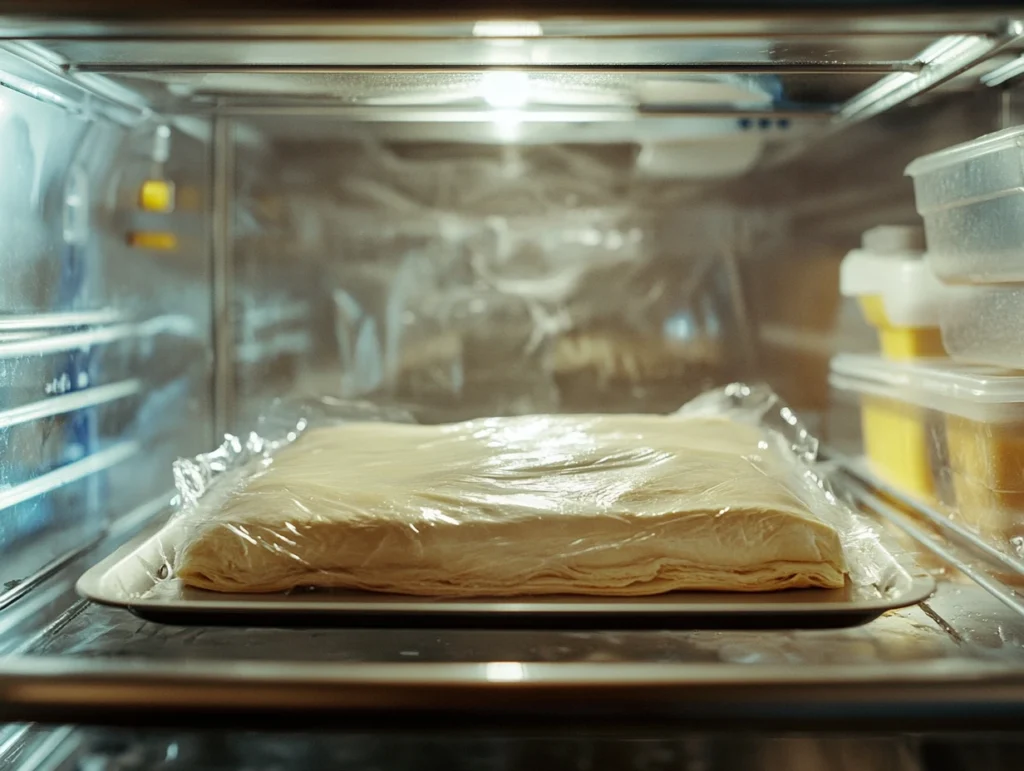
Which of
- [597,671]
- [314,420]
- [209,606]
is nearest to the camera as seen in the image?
[597,671]

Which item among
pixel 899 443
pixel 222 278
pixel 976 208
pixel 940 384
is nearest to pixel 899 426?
pixel 899 443

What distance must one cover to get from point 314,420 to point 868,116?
0.75 metres

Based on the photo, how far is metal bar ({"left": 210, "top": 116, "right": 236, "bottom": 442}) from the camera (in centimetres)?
111

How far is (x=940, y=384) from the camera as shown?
83cm

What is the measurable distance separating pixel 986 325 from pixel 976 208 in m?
0.11

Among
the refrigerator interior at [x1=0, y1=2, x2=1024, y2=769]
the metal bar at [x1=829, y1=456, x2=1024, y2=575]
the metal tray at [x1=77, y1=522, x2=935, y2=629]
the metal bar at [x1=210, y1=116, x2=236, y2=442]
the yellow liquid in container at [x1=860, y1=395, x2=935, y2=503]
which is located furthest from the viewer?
the metal bar at [x1=210, y1=116, x2=236, y2=442]

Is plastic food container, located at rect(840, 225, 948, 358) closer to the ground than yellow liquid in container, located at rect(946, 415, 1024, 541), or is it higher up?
higher up

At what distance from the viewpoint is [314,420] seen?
1098mm

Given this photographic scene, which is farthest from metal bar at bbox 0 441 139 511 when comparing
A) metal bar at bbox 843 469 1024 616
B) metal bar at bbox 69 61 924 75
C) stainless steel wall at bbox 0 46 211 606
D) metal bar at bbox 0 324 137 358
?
metal bar at bbox 843 469 1024 616

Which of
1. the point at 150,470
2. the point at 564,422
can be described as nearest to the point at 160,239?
the point at 150,470

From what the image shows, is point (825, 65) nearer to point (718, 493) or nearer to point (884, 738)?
point (718, 493)

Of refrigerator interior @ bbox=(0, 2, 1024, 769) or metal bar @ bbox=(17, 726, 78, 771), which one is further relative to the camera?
metal bar @ bbox=(17, 726, 78, 771)

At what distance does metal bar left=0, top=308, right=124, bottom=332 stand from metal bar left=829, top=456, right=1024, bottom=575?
0.85 m

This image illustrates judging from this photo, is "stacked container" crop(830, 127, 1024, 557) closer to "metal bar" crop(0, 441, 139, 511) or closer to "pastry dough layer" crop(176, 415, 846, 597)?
"pastry dough layer" crop(176, 415, 846, 597)
